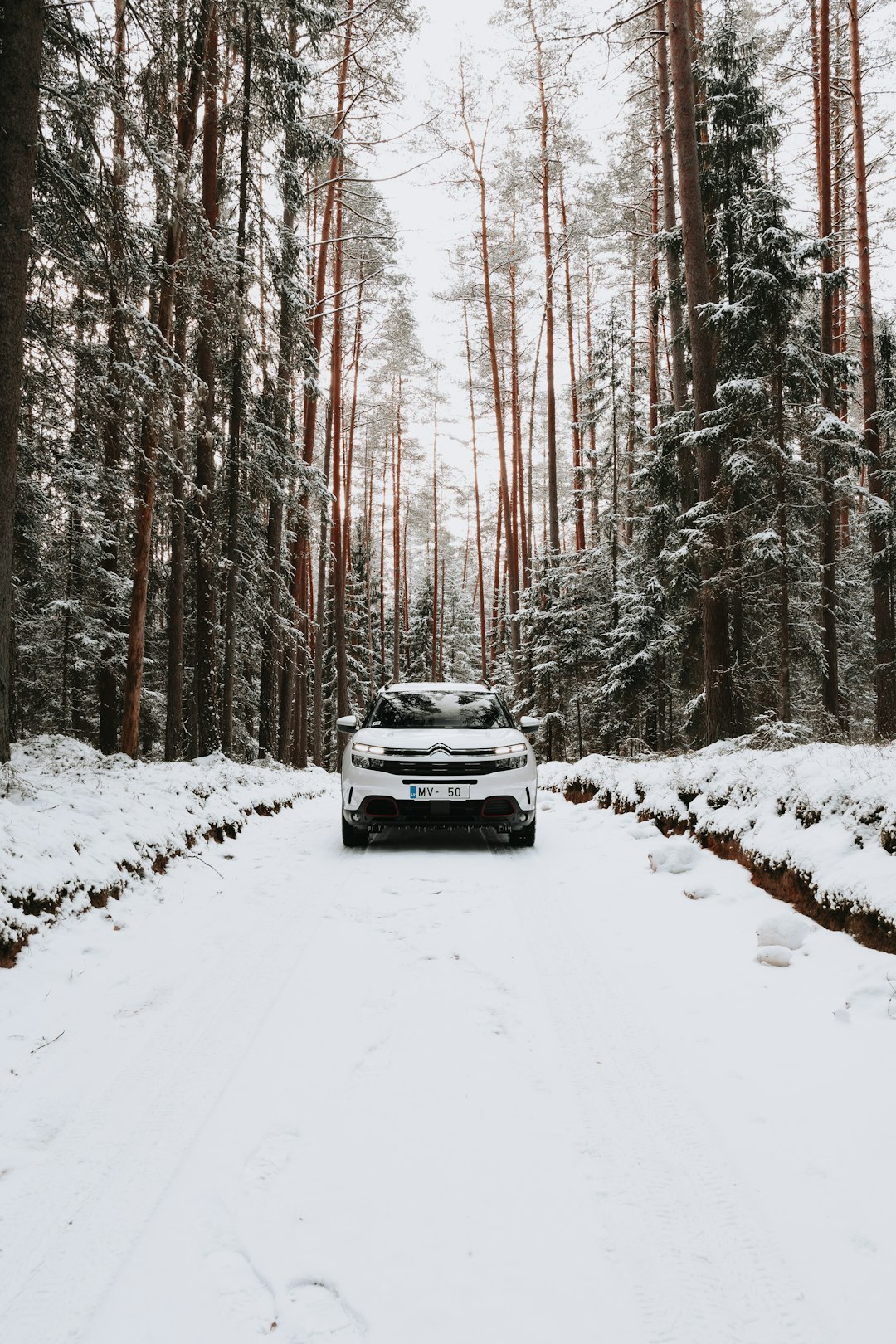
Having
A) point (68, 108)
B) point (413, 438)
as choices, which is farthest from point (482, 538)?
point (68, 108)

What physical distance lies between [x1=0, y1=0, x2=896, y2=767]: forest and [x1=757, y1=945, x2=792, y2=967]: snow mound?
4968 millimetres

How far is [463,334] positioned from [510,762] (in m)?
22.4

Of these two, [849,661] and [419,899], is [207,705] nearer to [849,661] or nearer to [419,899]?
[419,899]

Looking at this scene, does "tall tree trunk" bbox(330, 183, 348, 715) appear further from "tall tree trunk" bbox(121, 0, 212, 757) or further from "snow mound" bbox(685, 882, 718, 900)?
"snow mound" bbox(685, 882, 718, 900)

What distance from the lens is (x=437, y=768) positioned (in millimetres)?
6711

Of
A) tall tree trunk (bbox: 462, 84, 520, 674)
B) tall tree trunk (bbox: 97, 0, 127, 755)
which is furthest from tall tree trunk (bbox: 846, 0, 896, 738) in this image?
tall tree trunk (bbox: 97, 0, 127, 755)

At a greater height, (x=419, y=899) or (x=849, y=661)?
(x=849, y=661)

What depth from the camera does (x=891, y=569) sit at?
A: 15.0m

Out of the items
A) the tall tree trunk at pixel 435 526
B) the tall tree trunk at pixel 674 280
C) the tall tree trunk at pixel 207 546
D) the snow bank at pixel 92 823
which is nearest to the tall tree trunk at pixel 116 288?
the tall tree trunk at pixel 207 546

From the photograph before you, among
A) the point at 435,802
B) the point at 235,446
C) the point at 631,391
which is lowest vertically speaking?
the point at 435,802

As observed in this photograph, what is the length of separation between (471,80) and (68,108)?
18.0 m

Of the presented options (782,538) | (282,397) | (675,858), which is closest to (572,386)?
(282,397)

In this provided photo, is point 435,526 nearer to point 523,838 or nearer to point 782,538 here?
point 782,538

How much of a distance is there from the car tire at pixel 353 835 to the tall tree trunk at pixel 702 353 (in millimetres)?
5213
